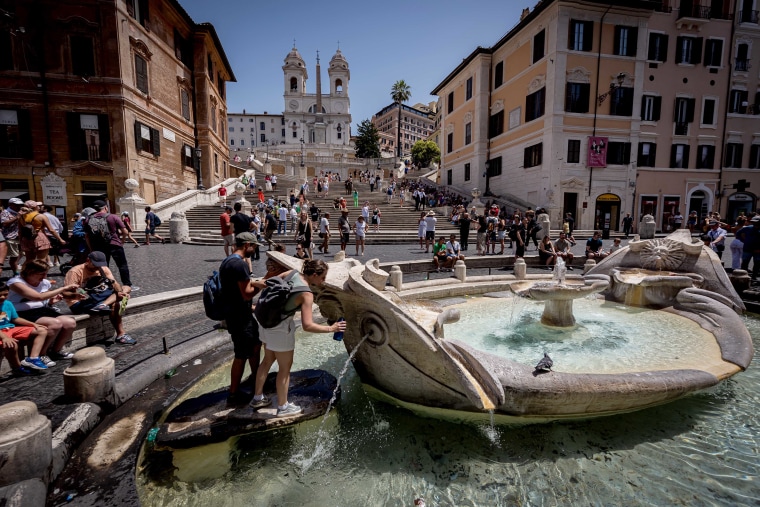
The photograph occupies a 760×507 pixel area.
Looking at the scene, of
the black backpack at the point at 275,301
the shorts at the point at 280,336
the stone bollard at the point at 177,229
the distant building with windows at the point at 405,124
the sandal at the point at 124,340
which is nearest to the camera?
the black backpack at the point at 275,301

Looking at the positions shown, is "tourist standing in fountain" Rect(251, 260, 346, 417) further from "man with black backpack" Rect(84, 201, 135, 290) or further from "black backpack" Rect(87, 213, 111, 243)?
"black backpack" Rect(87, 213, 111, 243)

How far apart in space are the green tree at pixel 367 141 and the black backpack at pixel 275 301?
66.4 m

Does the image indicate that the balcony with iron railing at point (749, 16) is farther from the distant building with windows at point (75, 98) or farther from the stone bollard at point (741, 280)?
the distant building with windows at point (75, 98)

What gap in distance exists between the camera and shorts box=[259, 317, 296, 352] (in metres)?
3.01

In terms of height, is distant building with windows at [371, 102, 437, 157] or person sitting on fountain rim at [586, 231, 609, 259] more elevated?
distant building with windows at [371, 102, 437, 157]

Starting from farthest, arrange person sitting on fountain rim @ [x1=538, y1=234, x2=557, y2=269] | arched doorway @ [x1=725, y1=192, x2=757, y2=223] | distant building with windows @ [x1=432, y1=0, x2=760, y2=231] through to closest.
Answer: arched doorway @ [x1=725, y1=192, x2=757, y2=223]
distant building with windows @ [x1=432, y1=0, x2=760, y2=231]
person sitting on fountain rim @ [x1=538, y1=234, x2=557, y2=269]

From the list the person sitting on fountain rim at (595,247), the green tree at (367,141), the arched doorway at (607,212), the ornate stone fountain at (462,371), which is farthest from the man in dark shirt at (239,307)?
the green tree at (367,141)

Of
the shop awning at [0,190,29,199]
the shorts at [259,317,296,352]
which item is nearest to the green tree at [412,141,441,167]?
the shop awning at [0,190,29,199]

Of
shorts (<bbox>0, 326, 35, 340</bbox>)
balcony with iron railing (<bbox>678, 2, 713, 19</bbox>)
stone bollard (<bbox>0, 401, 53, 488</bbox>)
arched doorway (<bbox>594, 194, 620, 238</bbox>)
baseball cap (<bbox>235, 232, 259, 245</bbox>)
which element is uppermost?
balcony with iron railing (<bbox>678, 2, 713, 19</bbox>)

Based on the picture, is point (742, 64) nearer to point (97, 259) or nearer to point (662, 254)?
point (662, 254)

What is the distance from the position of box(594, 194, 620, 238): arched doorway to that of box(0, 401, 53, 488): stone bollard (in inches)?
1038

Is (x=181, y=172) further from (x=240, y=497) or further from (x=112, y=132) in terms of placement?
(x=240, y=497)

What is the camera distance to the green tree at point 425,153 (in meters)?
61.5

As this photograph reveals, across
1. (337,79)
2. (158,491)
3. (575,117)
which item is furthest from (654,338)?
(337,79)
